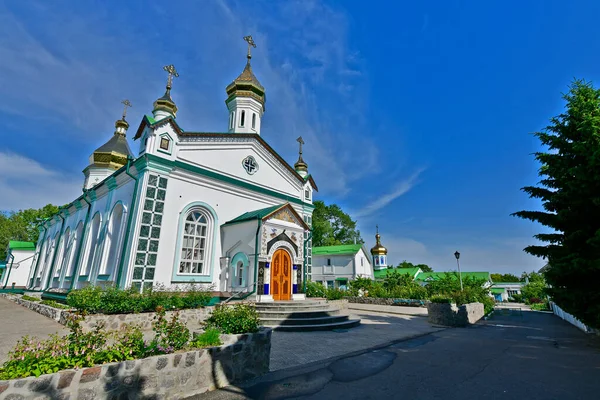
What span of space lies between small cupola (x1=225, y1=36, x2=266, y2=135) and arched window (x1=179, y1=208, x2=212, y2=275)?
640cm

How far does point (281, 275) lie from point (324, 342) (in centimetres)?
598

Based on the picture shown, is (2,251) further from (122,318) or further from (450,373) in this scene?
(450,373)

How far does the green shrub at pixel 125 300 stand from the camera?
29.4 feet

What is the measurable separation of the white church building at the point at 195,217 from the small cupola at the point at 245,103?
8 cm

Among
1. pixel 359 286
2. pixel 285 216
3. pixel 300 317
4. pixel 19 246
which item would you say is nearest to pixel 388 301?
pixel 359 286

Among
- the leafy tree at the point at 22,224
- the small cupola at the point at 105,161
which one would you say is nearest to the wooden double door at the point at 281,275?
the small cupola at the point at 105,161

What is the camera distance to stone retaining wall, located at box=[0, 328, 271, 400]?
10.5 feet

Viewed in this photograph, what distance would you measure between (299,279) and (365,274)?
2633 cm

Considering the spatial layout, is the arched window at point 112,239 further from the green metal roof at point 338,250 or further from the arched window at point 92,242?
the green metal roof at point 338,250

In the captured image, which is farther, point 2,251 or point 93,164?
point 2,251

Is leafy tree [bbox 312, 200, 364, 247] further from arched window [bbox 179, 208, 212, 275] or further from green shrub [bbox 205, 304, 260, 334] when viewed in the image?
green shrub [bbox 205, 304, 260, 334]

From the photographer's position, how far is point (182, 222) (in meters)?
13.2

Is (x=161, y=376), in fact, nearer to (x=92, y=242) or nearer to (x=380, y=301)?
(x=92, y=242)

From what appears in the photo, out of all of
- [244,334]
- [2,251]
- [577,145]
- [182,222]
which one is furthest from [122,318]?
[2,251]
